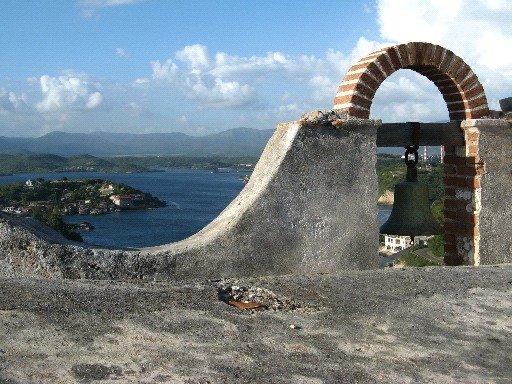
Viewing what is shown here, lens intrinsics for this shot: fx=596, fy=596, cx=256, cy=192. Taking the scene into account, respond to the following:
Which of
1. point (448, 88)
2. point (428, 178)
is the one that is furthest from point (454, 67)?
point (428, 178)

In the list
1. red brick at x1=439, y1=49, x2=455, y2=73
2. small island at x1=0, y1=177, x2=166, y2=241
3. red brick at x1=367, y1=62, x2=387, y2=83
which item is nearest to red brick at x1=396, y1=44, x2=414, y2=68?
red brick at x1=367, y1=62, x2=387, y2=83

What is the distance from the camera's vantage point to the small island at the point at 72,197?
2810 centimetres

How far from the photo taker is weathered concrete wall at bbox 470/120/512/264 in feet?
15.7

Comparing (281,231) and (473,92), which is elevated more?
(473,92)

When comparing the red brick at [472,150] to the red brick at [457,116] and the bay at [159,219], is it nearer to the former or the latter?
the red brick at [457,116]

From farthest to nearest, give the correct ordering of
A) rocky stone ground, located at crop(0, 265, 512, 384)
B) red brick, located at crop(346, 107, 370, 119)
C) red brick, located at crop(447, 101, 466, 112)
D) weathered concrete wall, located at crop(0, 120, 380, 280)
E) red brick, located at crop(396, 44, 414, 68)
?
red brick, located at crop(447, 101, 466, 112) < red brick, located at crop(396, 44, 414, 68) < red brick, located at crop(346, 107, 370, 119) < weathered concrete wall, located at crop(0, 120, 380, 280) < rocky stone ground, located at crop(0, 265, 512, 384)

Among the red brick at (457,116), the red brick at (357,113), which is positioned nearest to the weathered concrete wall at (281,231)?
the red brick at (357,113)

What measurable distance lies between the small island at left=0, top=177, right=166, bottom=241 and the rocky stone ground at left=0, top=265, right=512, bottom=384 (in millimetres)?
20790

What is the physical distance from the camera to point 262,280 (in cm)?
333

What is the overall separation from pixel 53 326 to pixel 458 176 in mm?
3728

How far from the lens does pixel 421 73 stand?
4938 mm

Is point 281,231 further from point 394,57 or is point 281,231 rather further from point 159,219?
point 159,219

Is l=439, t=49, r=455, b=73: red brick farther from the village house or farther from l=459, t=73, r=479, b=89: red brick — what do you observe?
the village house

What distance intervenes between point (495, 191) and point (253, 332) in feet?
10.3
